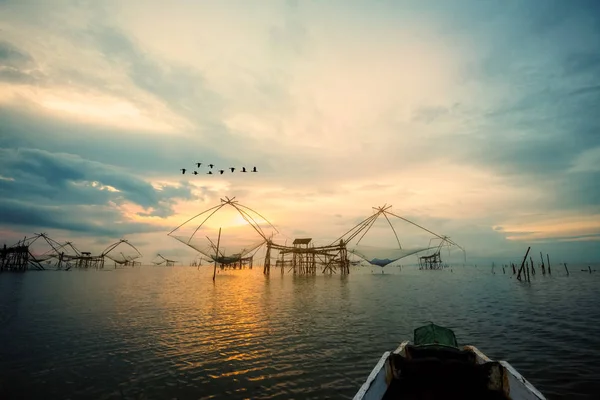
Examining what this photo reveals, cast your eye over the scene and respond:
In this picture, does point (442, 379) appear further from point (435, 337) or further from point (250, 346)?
point (250, 346)

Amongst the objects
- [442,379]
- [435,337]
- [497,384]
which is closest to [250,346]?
[435,337]

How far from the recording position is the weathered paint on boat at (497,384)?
381 centimetres

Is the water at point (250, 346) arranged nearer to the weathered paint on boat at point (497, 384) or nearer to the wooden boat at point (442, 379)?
the wooden boat at point (442, 379)

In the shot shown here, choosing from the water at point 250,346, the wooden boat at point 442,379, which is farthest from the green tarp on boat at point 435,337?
the water at point 250,346

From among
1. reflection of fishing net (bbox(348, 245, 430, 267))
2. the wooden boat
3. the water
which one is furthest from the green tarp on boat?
reflection of fishing net (bbox(348, 245, 430, 267))

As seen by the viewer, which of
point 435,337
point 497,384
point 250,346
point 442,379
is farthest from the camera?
point 250,346

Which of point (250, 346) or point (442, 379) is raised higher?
point (442, 379)

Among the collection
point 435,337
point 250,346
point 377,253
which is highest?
point 377,253

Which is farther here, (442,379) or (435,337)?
(435,337)

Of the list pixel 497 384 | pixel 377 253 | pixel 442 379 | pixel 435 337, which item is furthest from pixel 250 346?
pixel 377 253

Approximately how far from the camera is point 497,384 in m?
4.57

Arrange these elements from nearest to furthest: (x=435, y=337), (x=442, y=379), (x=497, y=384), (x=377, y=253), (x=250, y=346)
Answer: (x=497, y=384) < (x=442, y=379) < (x=435, y=337) < (x=250, y=346) < (x=377, y=253)

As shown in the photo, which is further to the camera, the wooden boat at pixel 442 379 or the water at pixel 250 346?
the water at pixel 250 346

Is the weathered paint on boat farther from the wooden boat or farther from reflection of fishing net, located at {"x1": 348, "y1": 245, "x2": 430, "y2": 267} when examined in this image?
reflection of fishing net, located at {"x1": 348, "y1": 245, "x2": 430, "y2": 267}
